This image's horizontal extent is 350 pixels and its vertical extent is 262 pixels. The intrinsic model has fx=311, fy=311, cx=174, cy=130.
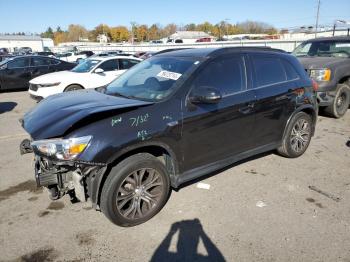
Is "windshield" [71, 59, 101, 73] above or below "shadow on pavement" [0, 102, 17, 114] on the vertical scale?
above

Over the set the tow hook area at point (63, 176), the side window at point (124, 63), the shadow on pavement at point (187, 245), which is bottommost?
the shadow on pavement at point (187, 245)

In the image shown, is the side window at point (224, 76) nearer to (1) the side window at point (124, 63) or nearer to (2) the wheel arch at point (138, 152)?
(2) the wheel arch at point (138, 152)

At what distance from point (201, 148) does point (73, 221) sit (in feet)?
5.64

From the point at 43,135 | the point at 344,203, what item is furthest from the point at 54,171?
the point at 344,203

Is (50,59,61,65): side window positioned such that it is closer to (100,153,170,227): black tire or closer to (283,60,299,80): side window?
(283,60,299,80): side window

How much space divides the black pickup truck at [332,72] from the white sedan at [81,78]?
5.88 m

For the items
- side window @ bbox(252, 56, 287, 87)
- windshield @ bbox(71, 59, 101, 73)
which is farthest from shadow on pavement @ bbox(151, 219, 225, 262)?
windshield @ bbox(71, 59, 101, 73)

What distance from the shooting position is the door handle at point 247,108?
412 cm

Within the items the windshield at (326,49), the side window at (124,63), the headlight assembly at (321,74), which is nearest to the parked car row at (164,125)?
the headlight assembly at (321,74)

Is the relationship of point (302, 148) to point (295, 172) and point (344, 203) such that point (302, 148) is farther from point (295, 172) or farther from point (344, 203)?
point (344, 203)

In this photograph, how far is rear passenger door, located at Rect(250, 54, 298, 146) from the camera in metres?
4.40

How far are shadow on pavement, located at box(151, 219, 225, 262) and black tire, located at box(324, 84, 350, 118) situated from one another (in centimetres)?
586

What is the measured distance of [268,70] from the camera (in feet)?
15.1

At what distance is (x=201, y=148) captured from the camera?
3.81 metres
